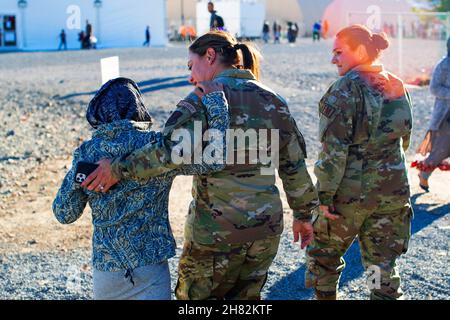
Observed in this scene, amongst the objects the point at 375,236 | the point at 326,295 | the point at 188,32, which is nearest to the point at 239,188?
the point at 375,236

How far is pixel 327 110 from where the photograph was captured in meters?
3.76

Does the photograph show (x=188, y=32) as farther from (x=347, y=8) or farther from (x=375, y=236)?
(x=347, y=8)

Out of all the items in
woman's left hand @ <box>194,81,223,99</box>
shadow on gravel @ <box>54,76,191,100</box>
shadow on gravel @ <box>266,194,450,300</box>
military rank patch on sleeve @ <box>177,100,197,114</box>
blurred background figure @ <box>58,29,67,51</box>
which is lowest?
shadow on gravel @ <box>266,194,450,300</box>

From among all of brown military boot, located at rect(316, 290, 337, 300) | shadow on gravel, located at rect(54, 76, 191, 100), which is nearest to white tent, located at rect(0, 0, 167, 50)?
shadow on gravel, located at rect(54, 76, 191, 100)

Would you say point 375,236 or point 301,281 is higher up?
point 375,236

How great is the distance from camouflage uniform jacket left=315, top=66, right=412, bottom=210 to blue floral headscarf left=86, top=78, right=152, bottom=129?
125 cm

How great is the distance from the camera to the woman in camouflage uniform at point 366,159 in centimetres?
375

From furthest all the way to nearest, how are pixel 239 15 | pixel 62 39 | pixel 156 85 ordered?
pixel 239 15 → pixel 62 39 → pixel 156 85

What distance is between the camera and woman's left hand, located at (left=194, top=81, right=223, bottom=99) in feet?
9.47

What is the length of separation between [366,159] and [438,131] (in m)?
3.52

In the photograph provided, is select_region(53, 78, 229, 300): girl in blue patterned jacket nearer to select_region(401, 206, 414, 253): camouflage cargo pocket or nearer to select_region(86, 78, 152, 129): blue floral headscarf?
select_region(86, 78, 152, 129): blue floral headscarf

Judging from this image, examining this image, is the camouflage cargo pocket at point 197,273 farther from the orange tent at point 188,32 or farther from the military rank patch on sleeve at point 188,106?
the orange tent at point 188,32

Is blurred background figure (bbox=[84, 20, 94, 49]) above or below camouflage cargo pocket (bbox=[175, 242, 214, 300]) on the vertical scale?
above

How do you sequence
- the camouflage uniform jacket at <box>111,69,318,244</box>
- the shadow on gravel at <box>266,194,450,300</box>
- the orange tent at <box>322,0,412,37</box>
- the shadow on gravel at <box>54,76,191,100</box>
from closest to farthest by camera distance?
the camouflage uniform jacket at <box>111,69,318,244</box> < the shadow on gravel at <box>266,194,450,300</box> < the shadow on gravel at <box>54,76,191,100</box> < the orange tent at <box>322,0,412,37</box>
